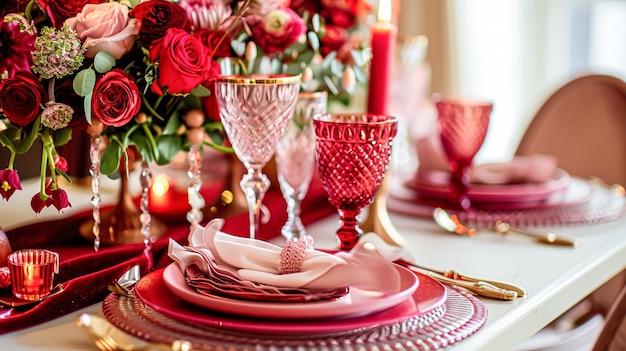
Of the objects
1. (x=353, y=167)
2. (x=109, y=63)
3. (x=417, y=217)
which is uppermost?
(x=109, y=63)

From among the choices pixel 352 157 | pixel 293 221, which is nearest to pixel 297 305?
pixel 352 157

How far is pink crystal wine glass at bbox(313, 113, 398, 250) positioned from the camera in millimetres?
1050

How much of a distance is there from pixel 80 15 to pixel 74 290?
1.02 feet

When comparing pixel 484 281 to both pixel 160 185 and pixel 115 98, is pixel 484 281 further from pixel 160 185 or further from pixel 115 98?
pixel 160 185

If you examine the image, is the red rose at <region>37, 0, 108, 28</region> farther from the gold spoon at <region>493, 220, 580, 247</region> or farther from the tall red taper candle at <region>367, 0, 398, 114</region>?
the gold spoon at <region>493, 220, 580, 247</region>

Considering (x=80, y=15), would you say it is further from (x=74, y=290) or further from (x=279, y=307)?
(x=279, y=307)

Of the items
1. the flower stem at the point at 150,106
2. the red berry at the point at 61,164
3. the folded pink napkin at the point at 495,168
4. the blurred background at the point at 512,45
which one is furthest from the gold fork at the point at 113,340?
the blurred background at the point at 512,45

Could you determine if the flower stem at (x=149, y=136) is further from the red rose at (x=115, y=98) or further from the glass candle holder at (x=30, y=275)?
the glass candle holder at (x=30, y=275)

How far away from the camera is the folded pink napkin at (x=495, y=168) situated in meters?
1.61

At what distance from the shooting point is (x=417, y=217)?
1.50m

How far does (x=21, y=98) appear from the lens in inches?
37.3

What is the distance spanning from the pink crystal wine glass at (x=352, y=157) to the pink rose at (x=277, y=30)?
201 mm

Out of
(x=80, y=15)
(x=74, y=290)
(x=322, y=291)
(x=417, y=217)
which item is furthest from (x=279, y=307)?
(x=417, y=217)

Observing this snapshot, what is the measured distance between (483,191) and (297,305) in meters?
0.78
